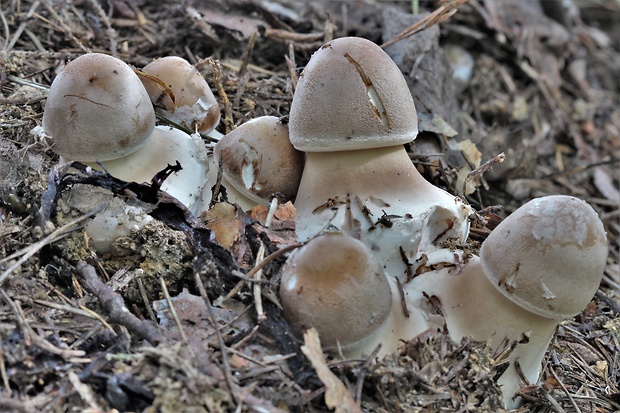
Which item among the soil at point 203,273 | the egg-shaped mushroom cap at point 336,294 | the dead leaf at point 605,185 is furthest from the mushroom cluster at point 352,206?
the dead leaf at point 605,185

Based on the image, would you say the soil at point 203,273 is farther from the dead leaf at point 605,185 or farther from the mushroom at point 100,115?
the dead leaf at point 605,185

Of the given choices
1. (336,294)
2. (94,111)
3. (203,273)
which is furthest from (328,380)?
(94,111)

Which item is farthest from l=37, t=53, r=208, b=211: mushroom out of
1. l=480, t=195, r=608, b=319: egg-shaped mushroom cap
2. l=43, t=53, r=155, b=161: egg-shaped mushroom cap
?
l=480, t=195, r=608, b=319: egg-shaped mushroom cap

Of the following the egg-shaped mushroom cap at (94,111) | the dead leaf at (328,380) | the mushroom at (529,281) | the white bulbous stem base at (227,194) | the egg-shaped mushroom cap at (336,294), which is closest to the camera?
the dead leaf at (328,380)

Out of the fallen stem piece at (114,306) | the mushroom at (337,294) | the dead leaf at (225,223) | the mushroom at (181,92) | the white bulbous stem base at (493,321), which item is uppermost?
the mushroom at (181,92)

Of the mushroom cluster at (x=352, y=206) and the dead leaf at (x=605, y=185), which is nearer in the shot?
the mushroom cluster at (x=352, y=206)

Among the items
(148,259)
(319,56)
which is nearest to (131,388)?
(148,259)
